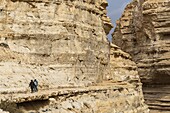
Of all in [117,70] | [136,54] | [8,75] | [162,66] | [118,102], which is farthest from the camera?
[136,54]

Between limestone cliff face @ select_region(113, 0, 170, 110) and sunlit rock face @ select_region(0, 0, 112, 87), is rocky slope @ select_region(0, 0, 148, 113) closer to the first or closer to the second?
sunlit rock face @ select_region(0, 0, 112, 87)

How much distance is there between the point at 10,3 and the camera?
17.0 metres

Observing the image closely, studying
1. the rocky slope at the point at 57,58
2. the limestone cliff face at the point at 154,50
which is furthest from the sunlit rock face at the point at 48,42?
the limestone cliff face at the point at 154,50

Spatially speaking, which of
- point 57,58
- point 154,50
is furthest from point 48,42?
point 154,50

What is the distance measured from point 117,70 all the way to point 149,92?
14006 mm

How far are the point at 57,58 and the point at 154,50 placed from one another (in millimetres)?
20531

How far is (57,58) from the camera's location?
1762 cm

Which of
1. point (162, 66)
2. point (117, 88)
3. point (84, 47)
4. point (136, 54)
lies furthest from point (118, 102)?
point (136, 54)

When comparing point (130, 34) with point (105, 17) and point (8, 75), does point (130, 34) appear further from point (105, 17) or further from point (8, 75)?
point (8, 75)

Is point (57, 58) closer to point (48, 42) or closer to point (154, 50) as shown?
point (48, 42)

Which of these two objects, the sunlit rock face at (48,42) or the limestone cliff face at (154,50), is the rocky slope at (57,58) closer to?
the sunlit rock face at (48,42)

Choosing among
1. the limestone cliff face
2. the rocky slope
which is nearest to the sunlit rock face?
the rocky slope

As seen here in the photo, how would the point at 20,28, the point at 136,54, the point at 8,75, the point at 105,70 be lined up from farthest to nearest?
the point at 136,54 < the point at 105,70 < the point at 20,28 < the point at 8,75

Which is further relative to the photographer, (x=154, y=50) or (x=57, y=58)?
(x=154, y=50)
